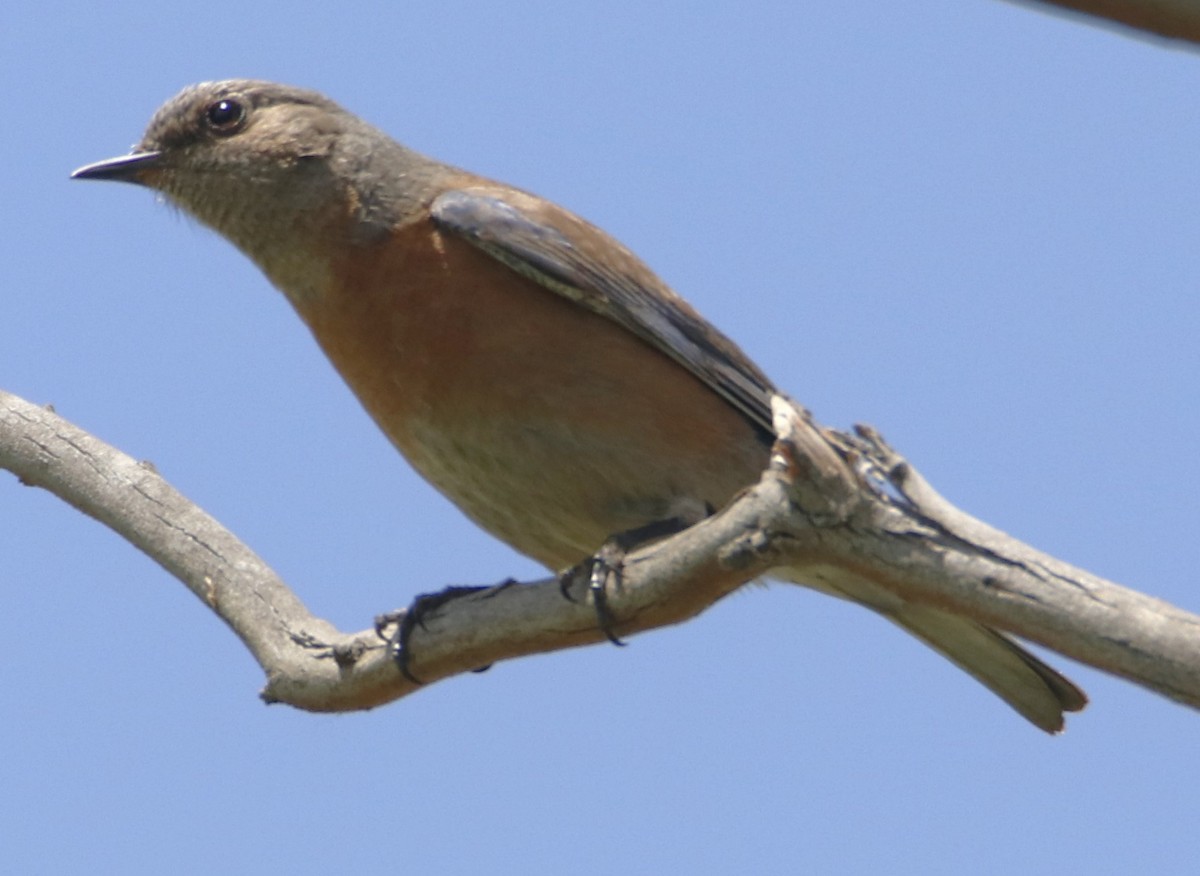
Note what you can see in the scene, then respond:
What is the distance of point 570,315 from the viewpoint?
603 cm

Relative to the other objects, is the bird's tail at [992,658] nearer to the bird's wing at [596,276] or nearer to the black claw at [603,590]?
the bird's wing at [596,276]

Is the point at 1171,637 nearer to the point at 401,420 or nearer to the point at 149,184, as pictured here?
the point at 401,420

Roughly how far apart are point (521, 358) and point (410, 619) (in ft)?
3.69

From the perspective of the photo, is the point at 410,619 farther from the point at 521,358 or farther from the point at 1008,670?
the point at 1008,670

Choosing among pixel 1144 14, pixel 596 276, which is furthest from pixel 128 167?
pixel 1144 14

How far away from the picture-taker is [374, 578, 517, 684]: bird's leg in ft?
16.7

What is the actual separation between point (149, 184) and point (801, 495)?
13.0ft

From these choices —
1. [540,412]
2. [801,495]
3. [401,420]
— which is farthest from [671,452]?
[801,495]

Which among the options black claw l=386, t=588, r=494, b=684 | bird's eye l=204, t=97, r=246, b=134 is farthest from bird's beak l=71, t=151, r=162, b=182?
black claw l=386, t=588, r=494, b=684

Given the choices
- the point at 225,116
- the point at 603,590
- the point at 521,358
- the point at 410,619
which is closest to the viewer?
the point at 603,590

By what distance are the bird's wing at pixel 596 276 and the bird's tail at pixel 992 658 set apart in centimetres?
76

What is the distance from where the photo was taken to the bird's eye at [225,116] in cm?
672

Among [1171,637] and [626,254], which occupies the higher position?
[626,254]

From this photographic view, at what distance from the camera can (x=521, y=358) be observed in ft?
19.0
